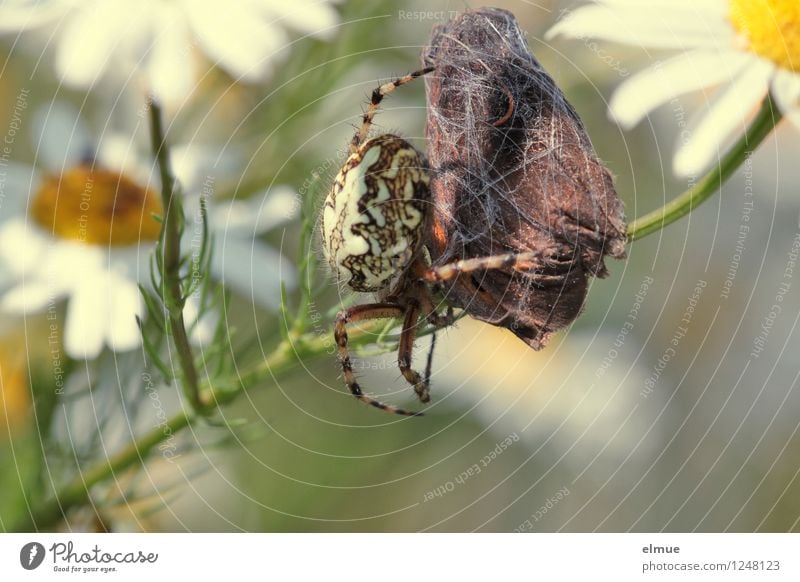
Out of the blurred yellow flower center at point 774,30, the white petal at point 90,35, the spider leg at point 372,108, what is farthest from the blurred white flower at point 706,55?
the white petal at point 90,35

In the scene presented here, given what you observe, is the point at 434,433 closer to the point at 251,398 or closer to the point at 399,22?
the point at 251,398

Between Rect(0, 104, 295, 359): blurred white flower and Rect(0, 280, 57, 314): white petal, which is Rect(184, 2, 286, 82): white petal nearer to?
Rect(0, 104, 295, 359): blurred white flower

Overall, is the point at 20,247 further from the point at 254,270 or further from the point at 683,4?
the point at 683,4

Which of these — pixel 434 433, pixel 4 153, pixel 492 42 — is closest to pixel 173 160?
pixel 4 153

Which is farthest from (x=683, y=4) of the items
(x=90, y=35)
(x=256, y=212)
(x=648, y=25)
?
(x=90, y=35)

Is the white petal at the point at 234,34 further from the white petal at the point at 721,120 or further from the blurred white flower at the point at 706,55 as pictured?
the white petal at the point at 721,120

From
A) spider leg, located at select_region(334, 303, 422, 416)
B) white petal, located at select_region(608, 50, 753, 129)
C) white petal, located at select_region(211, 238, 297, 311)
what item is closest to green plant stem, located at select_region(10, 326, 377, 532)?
spider leg, located at select_region(334, 303, 422, 416)
